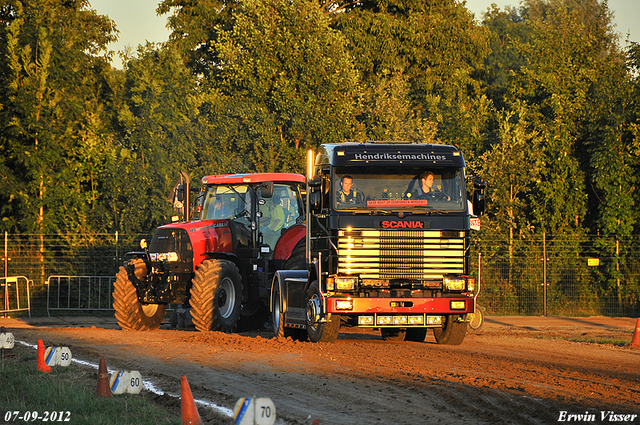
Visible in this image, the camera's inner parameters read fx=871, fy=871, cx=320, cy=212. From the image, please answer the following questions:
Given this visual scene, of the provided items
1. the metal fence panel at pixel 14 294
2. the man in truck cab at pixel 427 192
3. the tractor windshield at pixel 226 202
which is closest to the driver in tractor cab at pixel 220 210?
the tractor windshield at pixel 226 202

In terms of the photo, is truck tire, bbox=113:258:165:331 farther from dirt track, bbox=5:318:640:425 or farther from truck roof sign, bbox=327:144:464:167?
truck roof sign, bbox=327:144:464:167

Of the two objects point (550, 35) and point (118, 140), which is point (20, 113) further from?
point (550, 35)

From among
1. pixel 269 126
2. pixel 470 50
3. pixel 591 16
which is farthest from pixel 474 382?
pixel 591 16

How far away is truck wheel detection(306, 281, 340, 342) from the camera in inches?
596

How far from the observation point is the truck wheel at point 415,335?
17.4 meters

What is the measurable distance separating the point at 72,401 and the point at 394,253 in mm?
6491

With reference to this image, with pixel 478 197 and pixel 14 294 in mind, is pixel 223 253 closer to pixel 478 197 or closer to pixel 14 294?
pixel 478 197

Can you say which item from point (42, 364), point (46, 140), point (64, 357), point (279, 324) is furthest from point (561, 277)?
point (64, 357)

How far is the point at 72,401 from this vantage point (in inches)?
377

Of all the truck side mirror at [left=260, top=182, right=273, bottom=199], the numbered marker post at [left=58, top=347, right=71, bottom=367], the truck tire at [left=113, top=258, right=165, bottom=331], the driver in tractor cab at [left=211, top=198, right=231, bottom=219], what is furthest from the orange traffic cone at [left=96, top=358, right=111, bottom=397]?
the driver in tractor cab at [left=211, top=198, right=231, bottom=219]

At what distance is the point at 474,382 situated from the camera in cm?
1068

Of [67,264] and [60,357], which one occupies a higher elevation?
[67,264]

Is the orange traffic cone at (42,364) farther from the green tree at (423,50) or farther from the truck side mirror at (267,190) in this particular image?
the green tree at (423,50)

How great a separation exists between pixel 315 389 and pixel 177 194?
10208 mm
